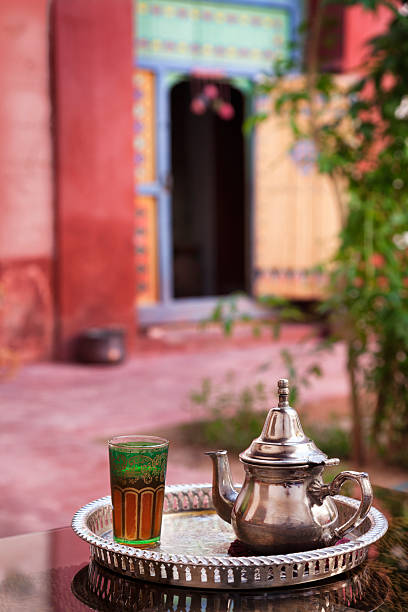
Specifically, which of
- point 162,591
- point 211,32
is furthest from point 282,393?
point 211,32

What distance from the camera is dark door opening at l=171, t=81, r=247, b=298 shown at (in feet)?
32.0

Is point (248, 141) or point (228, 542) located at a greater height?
point (248, 141)

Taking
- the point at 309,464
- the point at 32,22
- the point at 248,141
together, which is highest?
the point at 32,22

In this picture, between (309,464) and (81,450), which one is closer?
(309,464)

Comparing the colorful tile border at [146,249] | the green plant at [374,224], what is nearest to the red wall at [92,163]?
the colorful tile border at [146,249]

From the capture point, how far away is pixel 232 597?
1034 millimetres

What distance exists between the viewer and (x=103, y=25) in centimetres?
→ 630

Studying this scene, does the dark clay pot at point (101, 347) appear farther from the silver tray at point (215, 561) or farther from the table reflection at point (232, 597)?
the table reflection at point (232, 597)

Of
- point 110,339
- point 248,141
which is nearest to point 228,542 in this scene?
point 110,339

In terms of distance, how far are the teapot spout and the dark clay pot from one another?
5.02 m

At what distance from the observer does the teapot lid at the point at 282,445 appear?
3.55ft

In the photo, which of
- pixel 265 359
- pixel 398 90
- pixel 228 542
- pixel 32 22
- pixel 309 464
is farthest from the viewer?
pixel 265 359

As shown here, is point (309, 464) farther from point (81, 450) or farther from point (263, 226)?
point (263, 226)

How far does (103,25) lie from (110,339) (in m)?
2.20
